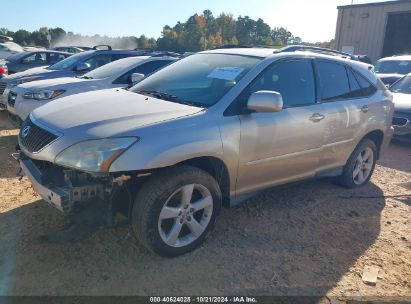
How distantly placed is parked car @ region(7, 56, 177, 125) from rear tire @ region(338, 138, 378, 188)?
302cm

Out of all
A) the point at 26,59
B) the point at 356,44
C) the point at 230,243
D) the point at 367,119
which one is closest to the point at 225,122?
the point at 230,243

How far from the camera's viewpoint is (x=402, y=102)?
764cm

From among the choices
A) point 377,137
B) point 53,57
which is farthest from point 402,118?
point 53,57

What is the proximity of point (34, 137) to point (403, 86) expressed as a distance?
26.5 ft

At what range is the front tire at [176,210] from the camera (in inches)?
114

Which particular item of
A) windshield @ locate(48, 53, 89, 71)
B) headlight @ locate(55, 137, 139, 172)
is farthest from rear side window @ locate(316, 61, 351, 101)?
windshield @ locate(48, 53, 89, 71)

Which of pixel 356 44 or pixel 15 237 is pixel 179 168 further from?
pixel 356 44

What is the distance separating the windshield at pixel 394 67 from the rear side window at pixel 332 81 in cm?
842

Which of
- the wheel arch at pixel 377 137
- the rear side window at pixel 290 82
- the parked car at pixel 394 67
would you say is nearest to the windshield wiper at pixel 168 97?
the rear side window at pixel 290 82

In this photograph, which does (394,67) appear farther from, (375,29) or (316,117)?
(375,29)

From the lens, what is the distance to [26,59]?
12.2 meters

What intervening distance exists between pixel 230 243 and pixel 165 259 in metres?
0.64

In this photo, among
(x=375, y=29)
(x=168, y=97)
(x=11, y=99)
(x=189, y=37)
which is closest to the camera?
(x=168, y=97)

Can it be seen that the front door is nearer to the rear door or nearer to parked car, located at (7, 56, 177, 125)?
the rear door
